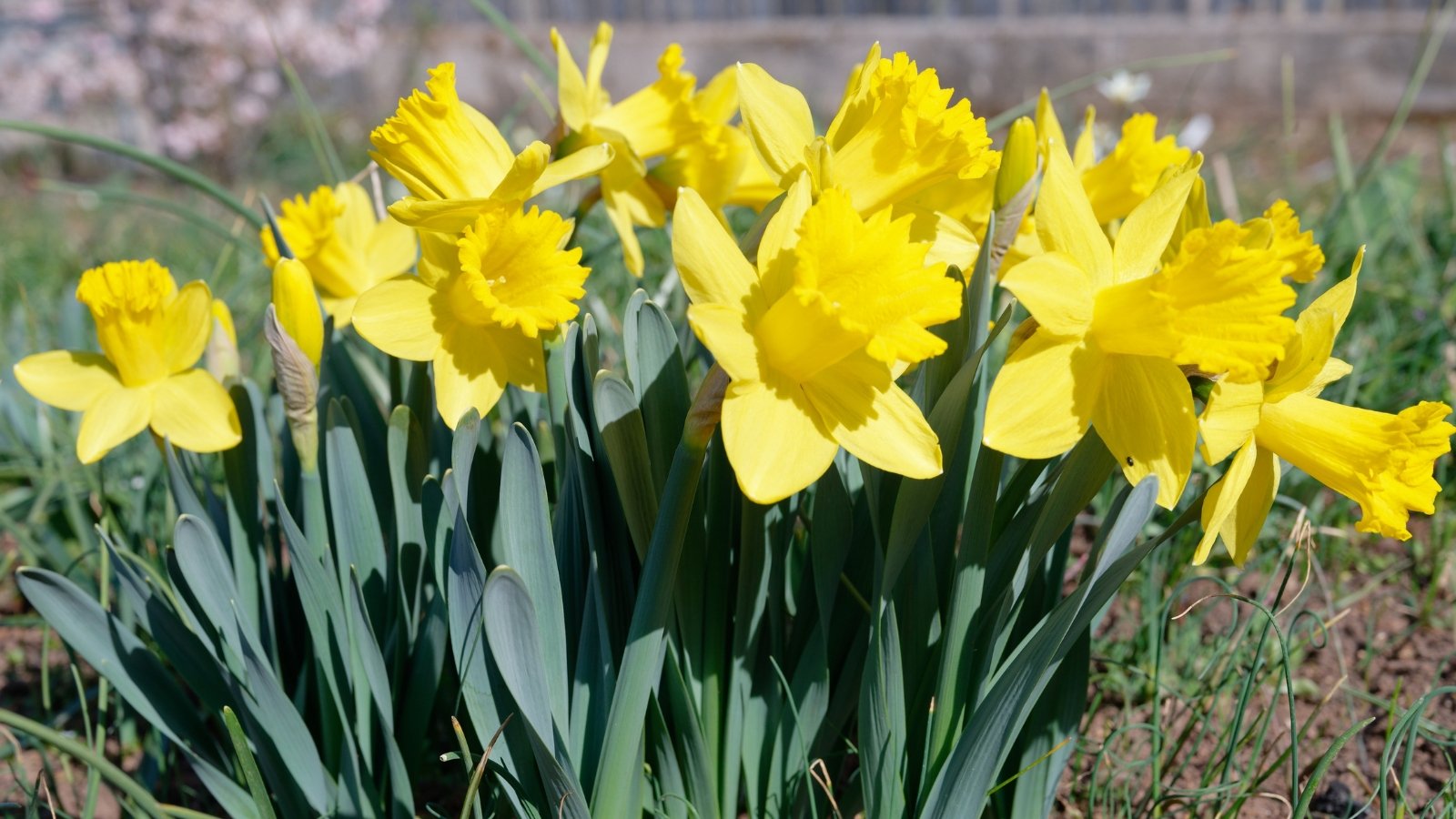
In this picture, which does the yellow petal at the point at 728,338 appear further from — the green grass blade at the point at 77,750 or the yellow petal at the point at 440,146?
the green grass blade at the point at 77,750

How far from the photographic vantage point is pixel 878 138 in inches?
34.4

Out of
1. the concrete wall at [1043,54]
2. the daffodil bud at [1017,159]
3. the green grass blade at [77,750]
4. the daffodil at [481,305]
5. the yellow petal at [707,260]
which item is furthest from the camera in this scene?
the concrete wall at [1043,54]

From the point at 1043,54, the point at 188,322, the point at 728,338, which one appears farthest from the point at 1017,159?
the point at 1043,54

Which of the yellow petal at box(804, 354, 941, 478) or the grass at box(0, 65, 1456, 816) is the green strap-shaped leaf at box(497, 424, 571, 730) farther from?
the grass at box(0, 65, 1456, 816)

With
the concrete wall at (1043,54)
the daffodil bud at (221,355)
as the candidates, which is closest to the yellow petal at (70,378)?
the daffodil bud at (221,355)

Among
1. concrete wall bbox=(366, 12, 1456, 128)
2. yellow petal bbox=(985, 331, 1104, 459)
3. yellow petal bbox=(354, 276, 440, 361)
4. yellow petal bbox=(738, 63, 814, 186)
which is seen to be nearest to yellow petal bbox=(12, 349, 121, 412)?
yellow petal bbox=(354, 276, 440, 361)

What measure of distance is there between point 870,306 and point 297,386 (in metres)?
0.61

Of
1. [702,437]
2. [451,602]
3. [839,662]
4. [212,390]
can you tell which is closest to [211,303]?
[212,390]

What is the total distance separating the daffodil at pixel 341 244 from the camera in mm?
1182

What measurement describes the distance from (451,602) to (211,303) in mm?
449

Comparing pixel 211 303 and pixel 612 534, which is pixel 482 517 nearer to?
pixel 612 534

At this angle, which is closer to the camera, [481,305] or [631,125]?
[481,305]

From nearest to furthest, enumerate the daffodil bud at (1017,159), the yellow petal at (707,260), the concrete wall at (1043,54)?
the yellow petal at (707,260) → the daffodil bud at (1017,159) → the concrete wall at (1043,54)

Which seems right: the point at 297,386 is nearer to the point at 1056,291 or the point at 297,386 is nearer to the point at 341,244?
the point at 341,244
